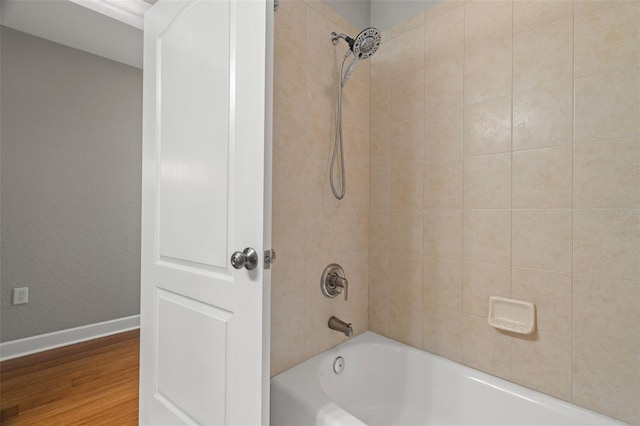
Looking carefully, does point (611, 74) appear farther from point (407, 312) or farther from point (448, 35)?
point (407, 312)

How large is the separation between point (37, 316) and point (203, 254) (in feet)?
7.60

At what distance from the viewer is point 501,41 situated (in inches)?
50.1

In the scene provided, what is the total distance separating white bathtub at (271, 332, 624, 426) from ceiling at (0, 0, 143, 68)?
2.72m

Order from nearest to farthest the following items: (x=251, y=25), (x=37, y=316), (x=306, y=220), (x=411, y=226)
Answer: (x=251, y=25) < (x=306, y=220) < (x=411, y=226) < (x=37, y=316)

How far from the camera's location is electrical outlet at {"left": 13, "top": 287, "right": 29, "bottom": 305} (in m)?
2.32

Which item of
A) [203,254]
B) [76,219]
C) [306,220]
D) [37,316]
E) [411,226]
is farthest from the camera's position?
[76,219]

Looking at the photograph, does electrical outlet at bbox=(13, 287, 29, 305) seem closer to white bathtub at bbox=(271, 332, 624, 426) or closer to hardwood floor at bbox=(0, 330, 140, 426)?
hardwood floor at bbox=(0, 330, 140, 426)

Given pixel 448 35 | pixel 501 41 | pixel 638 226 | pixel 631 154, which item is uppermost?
pixel 448 35

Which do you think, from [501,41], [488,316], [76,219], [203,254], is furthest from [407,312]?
[76,219]

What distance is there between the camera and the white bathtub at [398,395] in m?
1.09

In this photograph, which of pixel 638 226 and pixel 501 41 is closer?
pixel 638 226

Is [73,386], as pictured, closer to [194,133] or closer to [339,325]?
[339,325]

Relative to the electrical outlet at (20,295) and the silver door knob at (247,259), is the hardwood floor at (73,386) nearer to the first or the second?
the electrical outlet at (20,295)

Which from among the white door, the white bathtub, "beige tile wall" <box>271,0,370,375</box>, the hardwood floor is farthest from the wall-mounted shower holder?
the hardwood floor
